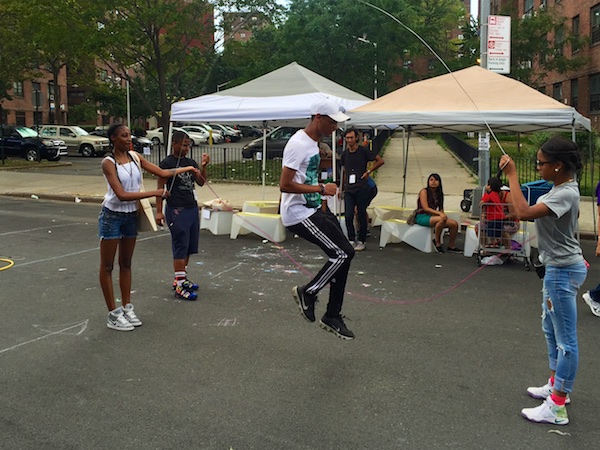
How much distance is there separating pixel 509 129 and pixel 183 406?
861cm

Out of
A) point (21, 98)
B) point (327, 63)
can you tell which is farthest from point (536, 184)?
point (21, 98)

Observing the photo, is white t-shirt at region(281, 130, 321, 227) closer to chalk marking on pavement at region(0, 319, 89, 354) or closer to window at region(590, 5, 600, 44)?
chalk marking on pavement at region(0, 319, 89, 354)

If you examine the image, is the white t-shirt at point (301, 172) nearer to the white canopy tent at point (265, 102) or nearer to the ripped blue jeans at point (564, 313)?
the ripped blue jeans at point (564, 313)

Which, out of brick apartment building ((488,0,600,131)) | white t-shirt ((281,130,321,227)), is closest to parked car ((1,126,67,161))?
brick apartment building ((488,0,600,131))

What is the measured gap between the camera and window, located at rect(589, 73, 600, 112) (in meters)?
30.2

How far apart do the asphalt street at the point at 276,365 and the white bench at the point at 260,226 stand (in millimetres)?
2320

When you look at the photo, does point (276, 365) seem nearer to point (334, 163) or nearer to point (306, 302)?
point (306, 302)

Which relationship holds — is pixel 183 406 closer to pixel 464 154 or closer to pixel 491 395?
pixel 491 395

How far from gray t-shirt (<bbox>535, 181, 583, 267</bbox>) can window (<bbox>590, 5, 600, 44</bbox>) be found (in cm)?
3023

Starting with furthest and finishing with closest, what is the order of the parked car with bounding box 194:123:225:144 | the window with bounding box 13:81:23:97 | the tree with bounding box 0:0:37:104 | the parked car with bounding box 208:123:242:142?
the window with bounding box 13:81:23:97
the parked car with bounding box 208:123:242:142
the parked car with bounding box 194:123:225:144
the tree with bounding box 0:0:37:104

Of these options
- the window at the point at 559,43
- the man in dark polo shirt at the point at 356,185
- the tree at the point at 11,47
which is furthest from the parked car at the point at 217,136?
the man in dark polo shirt at the point at 356,185

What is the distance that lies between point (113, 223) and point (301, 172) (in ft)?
5.88

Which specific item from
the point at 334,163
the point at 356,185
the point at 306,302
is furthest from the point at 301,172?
the point at 334,163

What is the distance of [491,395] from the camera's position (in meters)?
4.15
